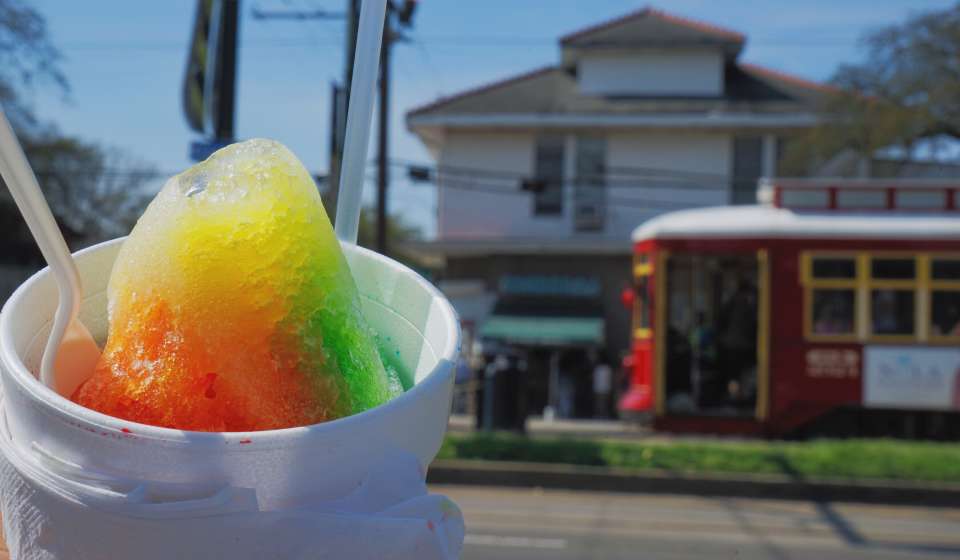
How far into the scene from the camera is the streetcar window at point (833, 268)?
12773mm

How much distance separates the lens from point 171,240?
1.23m

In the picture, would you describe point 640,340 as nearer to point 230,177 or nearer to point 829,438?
point 829,438

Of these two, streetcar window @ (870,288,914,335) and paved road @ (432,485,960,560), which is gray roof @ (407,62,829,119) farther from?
paved road @ (432,485,960,560)

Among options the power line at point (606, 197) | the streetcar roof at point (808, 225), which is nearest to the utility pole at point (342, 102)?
the streetcar roof at point (808, 225)

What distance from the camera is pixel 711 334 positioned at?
13.4 metres

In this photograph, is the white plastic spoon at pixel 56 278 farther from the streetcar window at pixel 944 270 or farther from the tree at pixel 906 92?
the tree at pixel 906 92

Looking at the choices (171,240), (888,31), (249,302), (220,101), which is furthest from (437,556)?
(888,31)

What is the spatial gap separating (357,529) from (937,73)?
78.5 ft

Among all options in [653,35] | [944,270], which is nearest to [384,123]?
[944,270]

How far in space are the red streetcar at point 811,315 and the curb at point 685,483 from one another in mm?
2565

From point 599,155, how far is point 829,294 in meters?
14.1

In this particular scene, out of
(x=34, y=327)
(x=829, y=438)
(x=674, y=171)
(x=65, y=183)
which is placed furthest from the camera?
(x=65, y=183)

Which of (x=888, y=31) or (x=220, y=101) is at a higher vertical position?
(x=888, y=31)

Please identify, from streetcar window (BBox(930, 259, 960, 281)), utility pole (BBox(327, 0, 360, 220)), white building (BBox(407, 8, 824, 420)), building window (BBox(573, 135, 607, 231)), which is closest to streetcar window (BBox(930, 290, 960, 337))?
streetcar window (BBox(930, 259, 960, 281))
